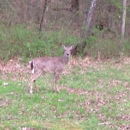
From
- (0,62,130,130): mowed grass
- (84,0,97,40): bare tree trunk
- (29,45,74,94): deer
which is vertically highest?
(84,0,97,40): bare tree trunk

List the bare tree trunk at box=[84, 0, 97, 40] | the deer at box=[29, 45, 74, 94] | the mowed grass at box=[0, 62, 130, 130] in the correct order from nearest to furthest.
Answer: the mowed grass at box=[0, 62, 130, 130]
the deer at box=[29, 45, 74, 94]
the bare tree trunk at box=[84, 0, 97, 40]

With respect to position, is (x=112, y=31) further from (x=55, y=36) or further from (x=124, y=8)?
(x=55, y=36)

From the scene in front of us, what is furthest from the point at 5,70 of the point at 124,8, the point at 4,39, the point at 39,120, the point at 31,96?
the point at 124,8

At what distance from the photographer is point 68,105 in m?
11.8

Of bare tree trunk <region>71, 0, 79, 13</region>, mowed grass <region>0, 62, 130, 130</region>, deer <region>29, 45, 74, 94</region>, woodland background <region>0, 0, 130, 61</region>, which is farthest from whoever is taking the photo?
bare tree trunk <region>71, 0, 79, 13</region>

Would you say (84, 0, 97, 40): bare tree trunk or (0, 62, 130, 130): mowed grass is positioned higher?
(84, 0, 97, 40): bare tree trunk

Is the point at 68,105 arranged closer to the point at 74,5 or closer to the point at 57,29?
the point at 57,29

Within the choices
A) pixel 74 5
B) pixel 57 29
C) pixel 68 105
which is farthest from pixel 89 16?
pixel 68 105

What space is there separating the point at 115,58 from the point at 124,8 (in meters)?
2.94

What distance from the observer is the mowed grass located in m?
10.1

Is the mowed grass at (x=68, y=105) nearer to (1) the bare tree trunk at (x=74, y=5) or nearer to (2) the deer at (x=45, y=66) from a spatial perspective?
(2) the deer at (x=45, y=66)

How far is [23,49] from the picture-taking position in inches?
809

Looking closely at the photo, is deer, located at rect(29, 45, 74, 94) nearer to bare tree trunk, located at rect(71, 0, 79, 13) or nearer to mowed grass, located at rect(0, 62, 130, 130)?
mowed grass, located at rect(0, 62, 130, 130)

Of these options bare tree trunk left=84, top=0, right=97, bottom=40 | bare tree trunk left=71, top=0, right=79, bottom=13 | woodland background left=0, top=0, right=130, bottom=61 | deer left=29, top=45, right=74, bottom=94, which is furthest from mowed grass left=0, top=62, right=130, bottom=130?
bare tree trunk left=71, top=0, right=79, bottom=13
